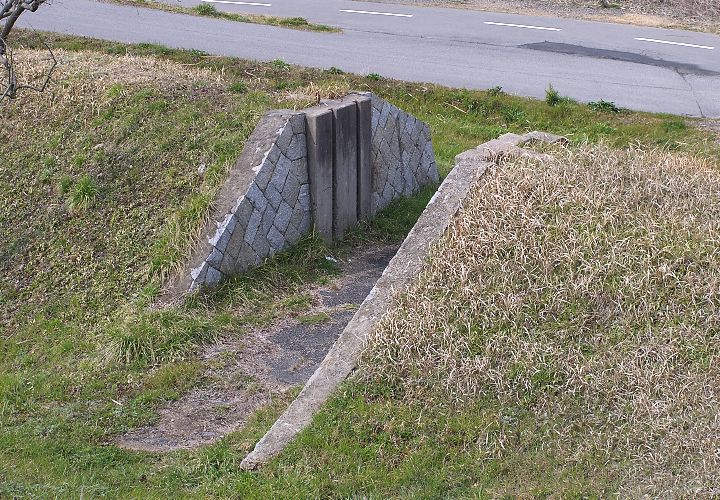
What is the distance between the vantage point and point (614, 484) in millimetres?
4938

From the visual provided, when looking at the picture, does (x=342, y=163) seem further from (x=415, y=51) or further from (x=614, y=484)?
(x=415, y=51)

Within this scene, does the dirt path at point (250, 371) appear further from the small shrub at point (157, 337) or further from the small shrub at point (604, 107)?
the small shrub at point (604, 107)

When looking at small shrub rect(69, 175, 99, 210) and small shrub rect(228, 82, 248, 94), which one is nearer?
small shrub rect(69, 175, 99, 210)

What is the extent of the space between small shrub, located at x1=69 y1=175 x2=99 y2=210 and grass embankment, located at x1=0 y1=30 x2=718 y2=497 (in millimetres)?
15

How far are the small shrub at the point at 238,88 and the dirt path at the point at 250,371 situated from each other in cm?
297

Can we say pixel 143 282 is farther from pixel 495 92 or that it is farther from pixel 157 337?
pixel 495 92

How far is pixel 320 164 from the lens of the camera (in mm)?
8617

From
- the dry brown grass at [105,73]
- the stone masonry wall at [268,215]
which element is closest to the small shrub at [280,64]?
the dry brown grass at [105,73]

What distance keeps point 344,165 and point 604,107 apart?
477 cm

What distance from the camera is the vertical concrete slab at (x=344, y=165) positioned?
8773 millimetres

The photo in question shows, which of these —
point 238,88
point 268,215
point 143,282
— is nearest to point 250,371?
point 143,282

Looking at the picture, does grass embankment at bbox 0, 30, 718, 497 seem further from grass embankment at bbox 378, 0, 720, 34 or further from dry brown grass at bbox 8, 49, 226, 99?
grass embankment at bbox 378, 0, 720, 34

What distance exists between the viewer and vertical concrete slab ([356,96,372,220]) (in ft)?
29.7

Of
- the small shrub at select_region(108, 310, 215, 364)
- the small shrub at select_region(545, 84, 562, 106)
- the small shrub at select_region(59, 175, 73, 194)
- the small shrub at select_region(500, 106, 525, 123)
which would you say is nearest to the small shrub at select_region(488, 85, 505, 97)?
the small shrub at select_region(500, 106, 525, 123)
